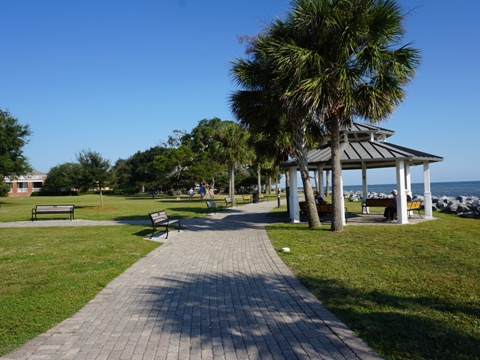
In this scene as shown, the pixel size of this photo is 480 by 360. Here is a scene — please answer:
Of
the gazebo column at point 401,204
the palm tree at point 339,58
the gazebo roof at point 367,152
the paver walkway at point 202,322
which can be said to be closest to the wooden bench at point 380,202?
the gazebo roof at point 367,152

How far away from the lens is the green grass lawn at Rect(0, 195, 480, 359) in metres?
4.18

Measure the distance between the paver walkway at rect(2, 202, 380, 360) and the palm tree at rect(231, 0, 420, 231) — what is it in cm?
598

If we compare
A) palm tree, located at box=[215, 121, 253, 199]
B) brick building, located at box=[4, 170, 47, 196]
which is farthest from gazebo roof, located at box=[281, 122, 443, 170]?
brick building, located at box=[4, 170, 47, 196]

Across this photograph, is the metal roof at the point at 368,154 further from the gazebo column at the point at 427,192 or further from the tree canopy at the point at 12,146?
the tree canopy at the point at 12,146

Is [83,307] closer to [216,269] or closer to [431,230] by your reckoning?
[216,269]

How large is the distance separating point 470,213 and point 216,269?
15.7 m

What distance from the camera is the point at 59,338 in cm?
424

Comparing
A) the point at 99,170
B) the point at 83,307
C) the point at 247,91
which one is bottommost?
the point at 83,307

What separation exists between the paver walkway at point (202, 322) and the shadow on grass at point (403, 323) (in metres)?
0.21

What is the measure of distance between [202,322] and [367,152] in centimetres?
1254

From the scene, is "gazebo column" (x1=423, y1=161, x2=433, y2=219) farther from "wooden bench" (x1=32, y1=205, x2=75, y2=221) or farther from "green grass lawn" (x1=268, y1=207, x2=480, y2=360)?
"wooden bench" (x1=32, y1=205, x2=75, y2=221)

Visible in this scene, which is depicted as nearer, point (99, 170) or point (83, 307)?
point (83, 307)

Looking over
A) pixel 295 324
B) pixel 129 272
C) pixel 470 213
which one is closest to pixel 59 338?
pixel 295 324

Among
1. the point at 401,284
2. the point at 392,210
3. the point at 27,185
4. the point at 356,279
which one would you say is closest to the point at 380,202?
the point at 392,210
